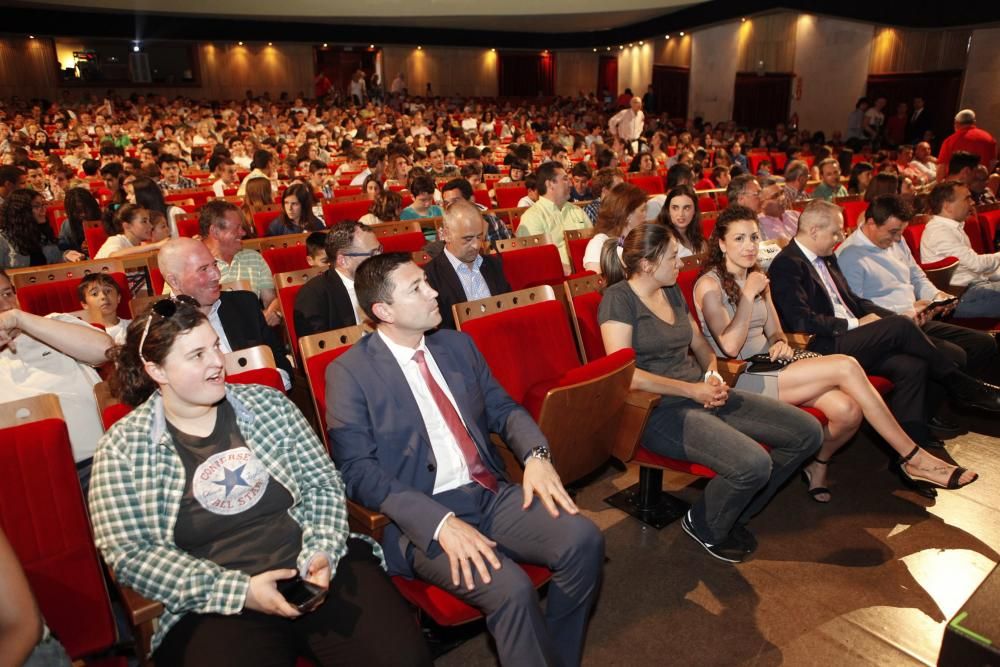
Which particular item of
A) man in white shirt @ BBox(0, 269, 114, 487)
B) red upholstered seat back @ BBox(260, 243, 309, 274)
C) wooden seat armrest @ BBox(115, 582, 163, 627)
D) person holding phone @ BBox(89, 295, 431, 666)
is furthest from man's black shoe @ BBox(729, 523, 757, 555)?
red upholstered seat back @ BBox(260, 243, 309, 274)

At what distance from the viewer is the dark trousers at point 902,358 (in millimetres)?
3221

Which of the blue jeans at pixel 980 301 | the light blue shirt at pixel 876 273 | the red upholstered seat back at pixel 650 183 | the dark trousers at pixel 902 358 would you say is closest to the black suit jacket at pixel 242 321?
the dark trousers at pixel 902 358

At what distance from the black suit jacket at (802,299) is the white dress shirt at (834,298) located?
25 millimetres

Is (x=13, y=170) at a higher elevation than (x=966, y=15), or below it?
below

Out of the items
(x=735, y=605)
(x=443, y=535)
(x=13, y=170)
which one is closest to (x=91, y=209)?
(x=13, y=170)

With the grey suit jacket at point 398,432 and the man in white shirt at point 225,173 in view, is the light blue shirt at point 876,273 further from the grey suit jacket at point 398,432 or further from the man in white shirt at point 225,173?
the man in white shirt at point 225,173

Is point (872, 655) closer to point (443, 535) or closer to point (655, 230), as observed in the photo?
point (443, 535)

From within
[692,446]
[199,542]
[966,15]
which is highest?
[966,15]

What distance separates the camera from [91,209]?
5.37m

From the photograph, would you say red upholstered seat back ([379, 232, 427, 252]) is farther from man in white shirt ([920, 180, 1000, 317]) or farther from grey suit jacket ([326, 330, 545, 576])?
man in white shirt ([920, 180, 1000, 317])

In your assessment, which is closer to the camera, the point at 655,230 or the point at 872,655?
the point at 872,655

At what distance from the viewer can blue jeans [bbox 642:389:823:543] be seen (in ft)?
8.11

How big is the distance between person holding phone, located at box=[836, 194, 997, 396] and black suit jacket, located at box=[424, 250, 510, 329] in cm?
200

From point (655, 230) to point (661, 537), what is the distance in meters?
1.27
